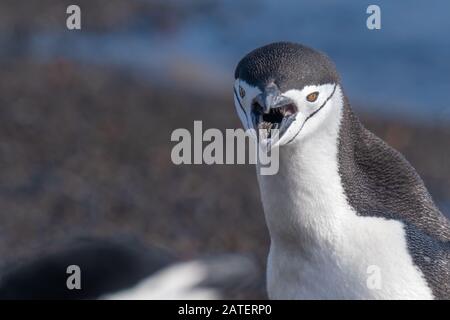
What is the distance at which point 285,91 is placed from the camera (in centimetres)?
388

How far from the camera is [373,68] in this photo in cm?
1305

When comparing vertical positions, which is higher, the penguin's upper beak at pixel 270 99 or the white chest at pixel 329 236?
the penguin's upper beak at pixel 270 99

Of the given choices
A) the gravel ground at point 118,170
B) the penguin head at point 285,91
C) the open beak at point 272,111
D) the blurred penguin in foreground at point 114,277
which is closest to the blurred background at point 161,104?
the gravel ground at point 118,170

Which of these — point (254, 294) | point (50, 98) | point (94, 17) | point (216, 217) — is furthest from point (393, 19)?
point (254, 294)

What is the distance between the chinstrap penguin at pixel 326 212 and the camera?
4.01m

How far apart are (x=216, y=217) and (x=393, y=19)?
6.59 metres

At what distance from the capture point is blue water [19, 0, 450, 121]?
12.1m

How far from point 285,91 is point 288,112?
75mm

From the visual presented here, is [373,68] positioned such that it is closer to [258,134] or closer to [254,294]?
[254,294]

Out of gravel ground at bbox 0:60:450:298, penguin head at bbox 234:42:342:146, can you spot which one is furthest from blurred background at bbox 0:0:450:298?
penguin head at bbox 234:42:342:146

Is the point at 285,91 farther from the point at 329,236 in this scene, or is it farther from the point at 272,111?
the point at 329,236

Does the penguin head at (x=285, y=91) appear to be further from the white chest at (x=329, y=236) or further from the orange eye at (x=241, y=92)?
the white chest at (x=329, y=236)
